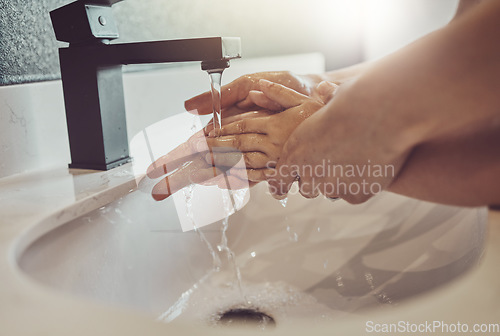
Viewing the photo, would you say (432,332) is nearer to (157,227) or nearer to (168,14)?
(157,227)

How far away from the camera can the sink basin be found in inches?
17.5

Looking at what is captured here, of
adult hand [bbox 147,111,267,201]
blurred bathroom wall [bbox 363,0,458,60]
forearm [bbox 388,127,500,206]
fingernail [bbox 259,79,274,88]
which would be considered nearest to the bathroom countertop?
forearm [bbox 388,127,500,206]

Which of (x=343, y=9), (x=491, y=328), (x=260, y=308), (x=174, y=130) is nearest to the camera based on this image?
(x=491, y=328)

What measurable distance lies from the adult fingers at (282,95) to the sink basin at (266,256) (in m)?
0.18

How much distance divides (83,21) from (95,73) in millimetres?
59

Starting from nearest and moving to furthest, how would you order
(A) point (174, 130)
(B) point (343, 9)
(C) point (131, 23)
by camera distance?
1. (A) point (174, 130)
2. (C) point (131, 23)
3. (B) point (343, 9)

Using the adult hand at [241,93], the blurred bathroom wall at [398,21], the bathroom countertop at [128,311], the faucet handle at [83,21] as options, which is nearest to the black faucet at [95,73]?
the faucet handle at [83,21]

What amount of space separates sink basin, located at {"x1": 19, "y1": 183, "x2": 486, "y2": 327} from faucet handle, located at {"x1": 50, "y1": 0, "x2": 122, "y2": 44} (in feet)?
0.64

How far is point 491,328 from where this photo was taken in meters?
0.24

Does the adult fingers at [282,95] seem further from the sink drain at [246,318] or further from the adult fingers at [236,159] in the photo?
the sink drain at [246,318]

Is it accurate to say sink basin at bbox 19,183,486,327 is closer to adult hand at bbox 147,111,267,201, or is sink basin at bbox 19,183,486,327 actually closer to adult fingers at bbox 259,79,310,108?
adult hand at bbox 147,111,267,201

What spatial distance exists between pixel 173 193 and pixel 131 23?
1.35 ft

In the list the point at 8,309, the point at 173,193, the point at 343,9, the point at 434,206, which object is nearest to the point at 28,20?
the point at 173,193

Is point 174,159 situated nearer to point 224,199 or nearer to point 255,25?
point 224,199
